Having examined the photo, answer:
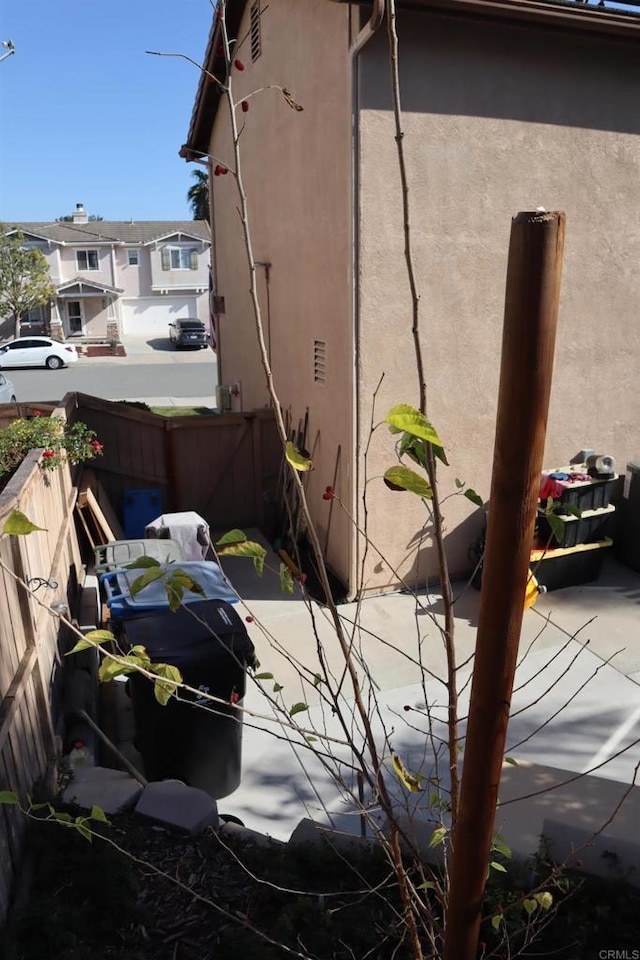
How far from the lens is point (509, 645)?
1.35m

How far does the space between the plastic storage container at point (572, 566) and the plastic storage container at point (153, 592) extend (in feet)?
12.5

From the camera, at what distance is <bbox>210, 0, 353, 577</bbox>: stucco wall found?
7.43m

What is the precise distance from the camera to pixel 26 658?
406cm

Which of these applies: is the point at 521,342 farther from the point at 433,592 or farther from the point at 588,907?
the point at 433,592

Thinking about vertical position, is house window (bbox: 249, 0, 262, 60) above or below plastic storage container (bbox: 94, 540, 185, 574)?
above

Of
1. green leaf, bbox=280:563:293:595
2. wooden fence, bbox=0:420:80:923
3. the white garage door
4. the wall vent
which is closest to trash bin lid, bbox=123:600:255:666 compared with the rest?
wooden fence, bbox=0:420:80:923

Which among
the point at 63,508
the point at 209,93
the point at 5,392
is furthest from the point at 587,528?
the point at 5,392

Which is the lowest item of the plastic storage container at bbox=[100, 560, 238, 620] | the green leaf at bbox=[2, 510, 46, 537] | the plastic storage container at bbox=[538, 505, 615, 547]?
the plastic storage container at bbox=[538, 505, 615, 547]

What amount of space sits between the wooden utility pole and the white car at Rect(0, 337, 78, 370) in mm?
35034

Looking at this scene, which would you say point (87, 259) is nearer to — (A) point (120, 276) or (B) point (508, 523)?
(A) point (120, 276)

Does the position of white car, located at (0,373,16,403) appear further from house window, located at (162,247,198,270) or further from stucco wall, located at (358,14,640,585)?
house window, located at (162,247,198,270)

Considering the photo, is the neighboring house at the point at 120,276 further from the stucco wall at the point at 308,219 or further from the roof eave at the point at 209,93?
the stucco wall at the point at 308,219

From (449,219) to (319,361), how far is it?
2159 mm

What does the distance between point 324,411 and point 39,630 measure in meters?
4.70
